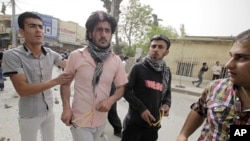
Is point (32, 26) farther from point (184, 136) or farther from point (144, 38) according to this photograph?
point (144, 38)

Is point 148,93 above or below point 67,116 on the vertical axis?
above

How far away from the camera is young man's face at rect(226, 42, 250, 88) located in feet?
3.99

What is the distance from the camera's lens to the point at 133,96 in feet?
7.82

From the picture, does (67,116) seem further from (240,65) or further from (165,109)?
(240,65)

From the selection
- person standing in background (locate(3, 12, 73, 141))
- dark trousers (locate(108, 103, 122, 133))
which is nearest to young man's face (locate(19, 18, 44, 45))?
person standing in background (locate(3, 12, 73, 141))

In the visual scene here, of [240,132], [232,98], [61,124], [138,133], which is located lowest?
[61,124]

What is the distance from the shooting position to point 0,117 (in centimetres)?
463

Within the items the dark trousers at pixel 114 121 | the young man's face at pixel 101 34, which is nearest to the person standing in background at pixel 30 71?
the young man's face at pixel 101 34

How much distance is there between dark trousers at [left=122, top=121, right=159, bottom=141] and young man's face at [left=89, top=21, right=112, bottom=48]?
3.48ft

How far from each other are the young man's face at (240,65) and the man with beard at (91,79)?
109 centimetres

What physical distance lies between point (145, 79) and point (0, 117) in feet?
12.4

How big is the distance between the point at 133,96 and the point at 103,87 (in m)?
0.49

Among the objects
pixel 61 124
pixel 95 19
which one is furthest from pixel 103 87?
pixel 61 124

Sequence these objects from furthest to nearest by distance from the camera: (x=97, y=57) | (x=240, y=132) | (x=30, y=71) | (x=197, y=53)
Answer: (x=197, y=53) → (x=30, y=71) → (x=97, y=57) → (x=240, y=132)
